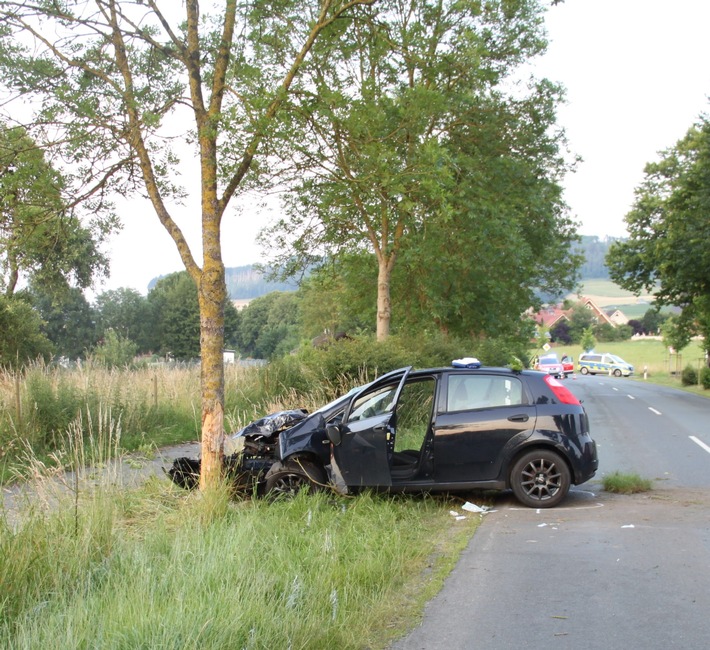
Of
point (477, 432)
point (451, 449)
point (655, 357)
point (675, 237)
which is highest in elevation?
point (675, 237)

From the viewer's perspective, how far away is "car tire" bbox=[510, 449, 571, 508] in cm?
927

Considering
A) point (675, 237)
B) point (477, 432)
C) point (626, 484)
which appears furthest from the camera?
point (675, 237)

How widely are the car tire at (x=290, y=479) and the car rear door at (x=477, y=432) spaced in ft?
4.52

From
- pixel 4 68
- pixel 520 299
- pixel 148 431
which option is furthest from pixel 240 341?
pixel 4 68

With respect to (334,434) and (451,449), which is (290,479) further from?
(451,449)

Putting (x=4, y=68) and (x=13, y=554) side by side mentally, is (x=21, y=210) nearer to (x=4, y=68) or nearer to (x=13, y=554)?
(x=4, y=68)

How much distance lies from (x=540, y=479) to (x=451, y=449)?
108cm

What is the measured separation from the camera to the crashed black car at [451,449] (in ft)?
29.8

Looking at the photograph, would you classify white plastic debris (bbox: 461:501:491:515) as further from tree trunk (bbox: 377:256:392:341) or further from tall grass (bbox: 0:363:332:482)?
tree trunk (bbox: 377:256:392:341)

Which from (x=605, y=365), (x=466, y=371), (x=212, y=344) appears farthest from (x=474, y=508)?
(x=605, y=365)

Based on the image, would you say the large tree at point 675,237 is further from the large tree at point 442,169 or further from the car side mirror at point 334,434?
the car side mirror at point 334,434

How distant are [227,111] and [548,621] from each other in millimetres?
5949

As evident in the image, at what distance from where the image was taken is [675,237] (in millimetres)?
36219

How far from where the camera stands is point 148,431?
16.0 metres
